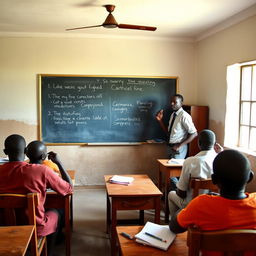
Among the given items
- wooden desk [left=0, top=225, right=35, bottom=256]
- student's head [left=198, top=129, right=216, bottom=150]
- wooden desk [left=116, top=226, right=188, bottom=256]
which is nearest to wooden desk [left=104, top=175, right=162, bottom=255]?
student's head [left=198, top=129, right=216, bottom=150]

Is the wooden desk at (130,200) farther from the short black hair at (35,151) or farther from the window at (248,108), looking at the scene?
the window at (248,108)

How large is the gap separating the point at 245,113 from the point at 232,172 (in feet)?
9.00

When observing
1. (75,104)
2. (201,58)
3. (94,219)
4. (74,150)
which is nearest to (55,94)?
(75,104)

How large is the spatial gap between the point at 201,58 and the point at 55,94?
250cm

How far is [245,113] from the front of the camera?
390 centimetres

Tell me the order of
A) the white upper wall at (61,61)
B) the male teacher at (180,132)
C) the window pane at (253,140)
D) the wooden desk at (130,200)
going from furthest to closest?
the white upper wall at (61,61)
the male teacher at (180,132)
the window pane at (253,140)
the wooden desk at (130,200)

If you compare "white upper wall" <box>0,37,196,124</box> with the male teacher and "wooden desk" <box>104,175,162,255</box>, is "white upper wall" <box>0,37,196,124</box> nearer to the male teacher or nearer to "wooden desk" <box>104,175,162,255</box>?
the male teacher

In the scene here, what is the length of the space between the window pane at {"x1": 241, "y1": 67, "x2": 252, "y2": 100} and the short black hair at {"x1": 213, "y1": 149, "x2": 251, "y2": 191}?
265 cm

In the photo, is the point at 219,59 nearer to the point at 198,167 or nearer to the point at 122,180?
the point at 198,167

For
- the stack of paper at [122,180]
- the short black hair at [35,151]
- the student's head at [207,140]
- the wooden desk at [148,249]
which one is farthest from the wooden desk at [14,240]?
the student's head at [207,140]

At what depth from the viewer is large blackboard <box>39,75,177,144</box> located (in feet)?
15.9

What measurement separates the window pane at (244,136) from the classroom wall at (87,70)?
140 cm

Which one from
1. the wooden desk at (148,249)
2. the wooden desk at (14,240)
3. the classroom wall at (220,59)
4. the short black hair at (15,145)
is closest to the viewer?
the wooden desk at (14,240)

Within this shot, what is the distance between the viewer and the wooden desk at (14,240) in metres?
1.33
